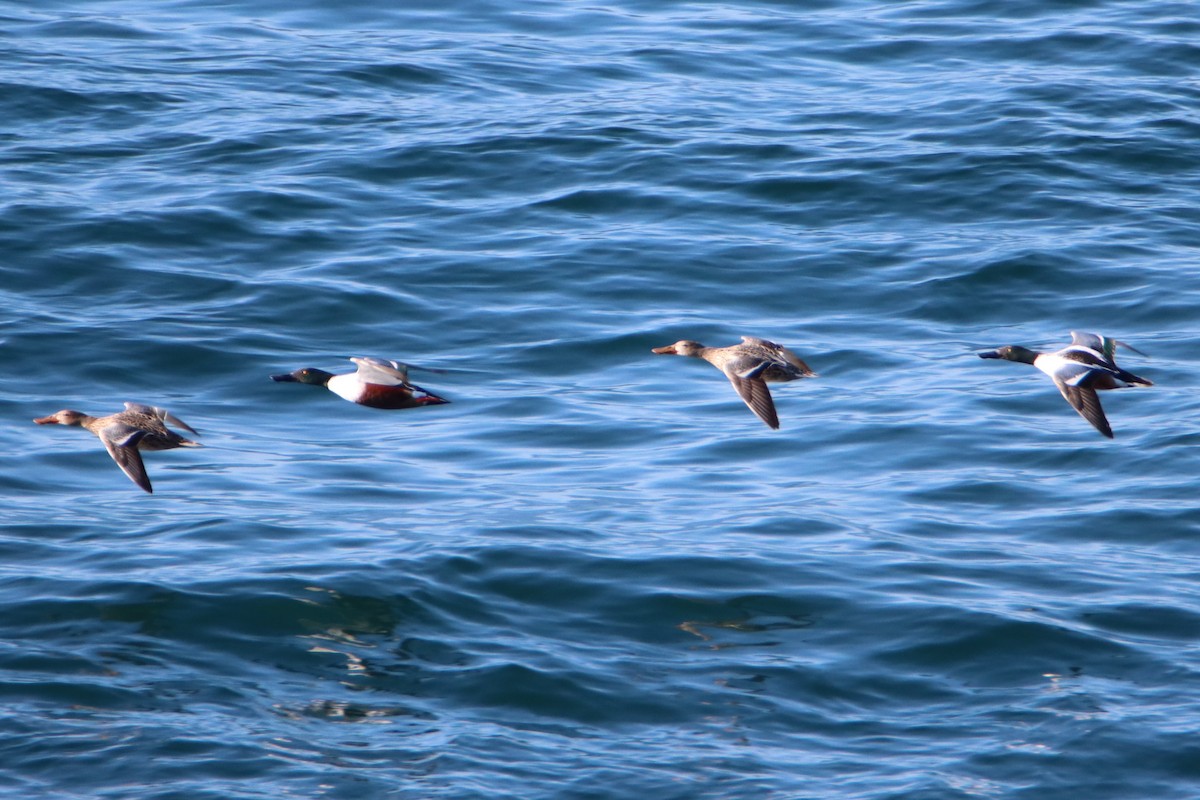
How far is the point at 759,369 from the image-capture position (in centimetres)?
1109

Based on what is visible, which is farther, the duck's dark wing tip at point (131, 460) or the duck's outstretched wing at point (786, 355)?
the duck's outstretched wing at point (786, 355)

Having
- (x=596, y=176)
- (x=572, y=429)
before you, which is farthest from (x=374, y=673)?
(x=596, y=176)

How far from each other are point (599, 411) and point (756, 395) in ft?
13.2

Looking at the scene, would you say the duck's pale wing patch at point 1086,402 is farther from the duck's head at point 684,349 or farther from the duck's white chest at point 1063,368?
the duck's head at point 684,349

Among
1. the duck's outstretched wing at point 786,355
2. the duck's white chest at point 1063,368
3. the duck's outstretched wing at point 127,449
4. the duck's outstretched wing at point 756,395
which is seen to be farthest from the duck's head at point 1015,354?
the duck's outstretched wing at point 127,449

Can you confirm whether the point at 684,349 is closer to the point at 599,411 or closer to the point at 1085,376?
the point at 599,411

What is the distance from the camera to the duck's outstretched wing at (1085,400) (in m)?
10.4

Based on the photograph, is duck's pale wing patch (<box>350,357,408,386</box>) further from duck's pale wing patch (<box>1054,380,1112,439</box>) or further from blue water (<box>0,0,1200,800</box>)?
duck's pale wing patch (<box>1054,380,1112,439</box>)

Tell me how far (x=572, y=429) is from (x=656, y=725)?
14.7 feet

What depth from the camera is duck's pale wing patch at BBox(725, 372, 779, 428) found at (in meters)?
10.7

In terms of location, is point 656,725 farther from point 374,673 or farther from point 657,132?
point 657,132

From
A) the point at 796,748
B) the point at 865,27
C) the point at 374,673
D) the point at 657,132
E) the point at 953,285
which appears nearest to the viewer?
the point at 796,748

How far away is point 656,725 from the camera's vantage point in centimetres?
1030

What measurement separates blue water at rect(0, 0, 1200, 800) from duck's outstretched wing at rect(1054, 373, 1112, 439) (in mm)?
1646
